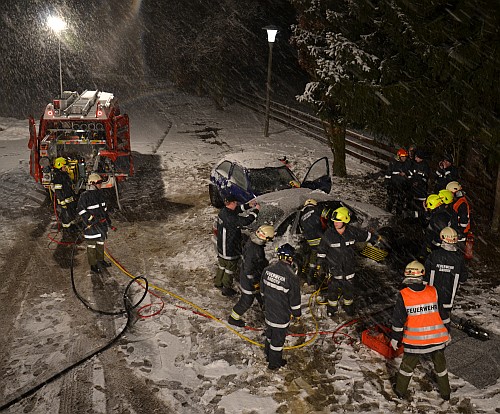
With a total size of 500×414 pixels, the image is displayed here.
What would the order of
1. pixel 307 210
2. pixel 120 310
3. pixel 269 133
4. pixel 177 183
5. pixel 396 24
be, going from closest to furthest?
pixel 120 310
pixel 307 210
pixel 396 24
pixel 177 183
pixel 269 133

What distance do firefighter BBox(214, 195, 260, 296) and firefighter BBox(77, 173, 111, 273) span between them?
220 centimetres

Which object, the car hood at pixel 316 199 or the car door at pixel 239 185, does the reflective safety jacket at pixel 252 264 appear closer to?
the car hood at pixel 316 199

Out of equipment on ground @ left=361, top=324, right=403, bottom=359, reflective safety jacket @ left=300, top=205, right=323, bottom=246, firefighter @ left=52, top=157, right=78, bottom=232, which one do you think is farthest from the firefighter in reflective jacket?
firefighter @ left=52, top=157, right=78, bottom=232

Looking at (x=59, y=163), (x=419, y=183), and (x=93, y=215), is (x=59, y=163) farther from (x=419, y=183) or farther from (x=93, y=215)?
(x=419, y=183)

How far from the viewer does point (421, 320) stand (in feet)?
18.4

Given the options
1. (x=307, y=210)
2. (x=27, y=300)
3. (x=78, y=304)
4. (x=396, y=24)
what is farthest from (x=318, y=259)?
(x=396, y=24)

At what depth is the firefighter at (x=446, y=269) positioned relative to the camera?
640 centimetres

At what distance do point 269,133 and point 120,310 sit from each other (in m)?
14.0

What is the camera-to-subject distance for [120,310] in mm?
7891

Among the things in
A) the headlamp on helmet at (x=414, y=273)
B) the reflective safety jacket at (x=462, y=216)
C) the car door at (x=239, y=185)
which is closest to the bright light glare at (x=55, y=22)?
the car door at (x=239, y=185)

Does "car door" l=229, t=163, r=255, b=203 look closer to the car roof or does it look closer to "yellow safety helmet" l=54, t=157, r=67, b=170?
the car roof

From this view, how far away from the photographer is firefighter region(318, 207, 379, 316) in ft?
24.5

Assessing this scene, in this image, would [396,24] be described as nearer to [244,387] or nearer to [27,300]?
[244,387]

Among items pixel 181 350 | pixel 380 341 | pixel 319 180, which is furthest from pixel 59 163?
pixel 380 341
